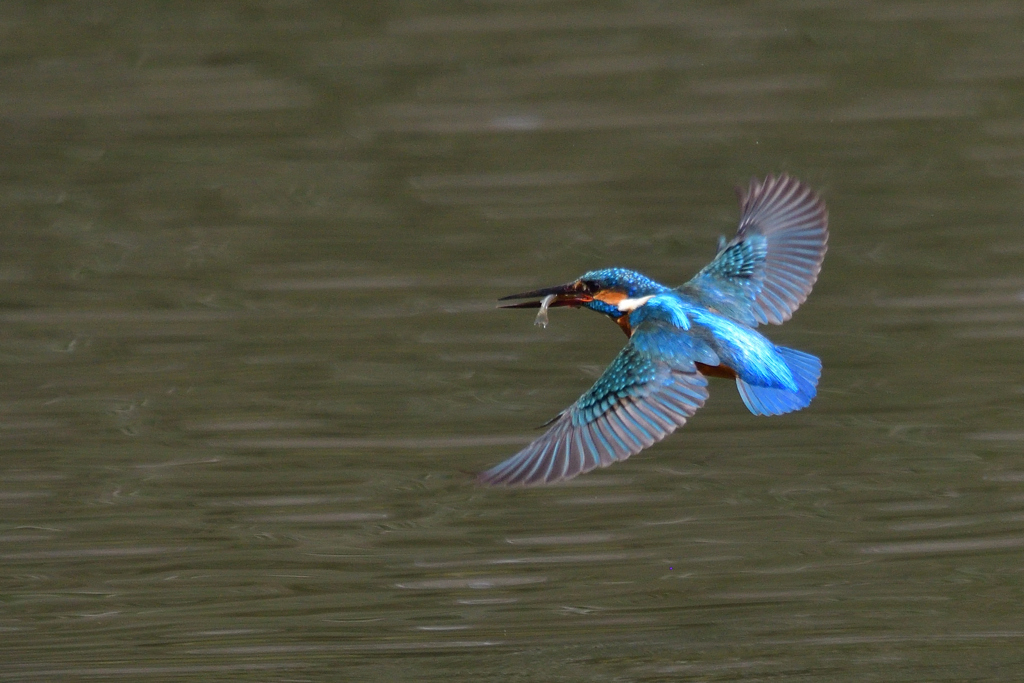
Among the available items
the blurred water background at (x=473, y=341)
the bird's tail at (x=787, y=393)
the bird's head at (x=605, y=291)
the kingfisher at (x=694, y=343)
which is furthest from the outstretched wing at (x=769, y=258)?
the blurred water background at (x=473, y=341)

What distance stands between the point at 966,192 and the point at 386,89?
2.92m

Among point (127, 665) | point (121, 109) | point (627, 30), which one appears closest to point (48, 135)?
point (121, 109)

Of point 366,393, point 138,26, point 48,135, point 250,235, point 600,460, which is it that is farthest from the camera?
point 138,26

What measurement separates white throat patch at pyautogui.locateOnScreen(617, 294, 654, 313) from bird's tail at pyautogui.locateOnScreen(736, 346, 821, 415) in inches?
14.4

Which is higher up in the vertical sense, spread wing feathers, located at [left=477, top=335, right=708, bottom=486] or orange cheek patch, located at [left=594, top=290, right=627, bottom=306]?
orange cheek patch, located at [left=594, top=290, right=627, bottom=306]

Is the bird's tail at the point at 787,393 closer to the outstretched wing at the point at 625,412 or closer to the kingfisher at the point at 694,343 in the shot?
the kingfisher at the point at 694,343

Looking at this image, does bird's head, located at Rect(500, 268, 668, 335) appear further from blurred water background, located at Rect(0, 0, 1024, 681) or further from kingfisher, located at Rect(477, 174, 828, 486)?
blurred water background, located at Rect(0, 0, 1024, 681)

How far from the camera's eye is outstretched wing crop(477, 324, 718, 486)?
4.00 metres

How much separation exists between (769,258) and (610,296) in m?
0.54

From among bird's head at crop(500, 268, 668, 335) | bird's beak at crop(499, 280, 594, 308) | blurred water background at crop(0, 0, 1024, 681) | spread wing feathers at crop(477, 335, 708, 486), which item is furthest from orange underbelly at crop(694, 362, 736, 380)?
blurred water background at crop(0, 0, 1024, 681)

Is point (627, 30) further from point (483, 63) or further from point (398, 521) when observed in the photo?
point (398, 521)

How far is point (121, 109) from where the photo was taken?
8695 millimetres

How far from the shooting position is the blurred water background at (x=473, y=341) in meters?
4.72

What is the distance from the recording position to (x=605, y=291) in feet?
15.4
